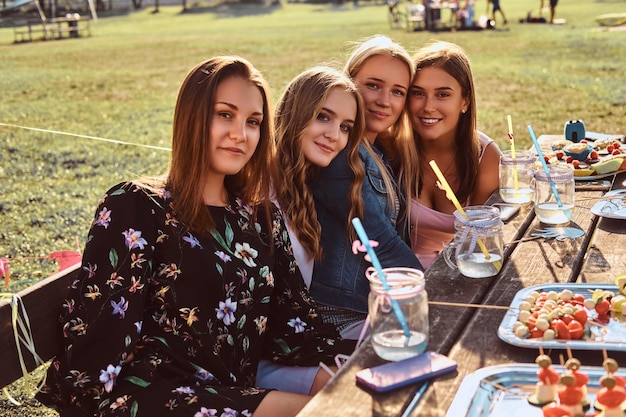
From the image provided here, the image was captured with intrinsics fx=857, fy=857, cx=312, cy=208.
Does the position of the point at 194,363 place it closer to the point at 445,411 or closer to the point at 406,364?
the point at 406,364

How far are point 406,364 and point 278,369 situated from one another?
904 millimetres

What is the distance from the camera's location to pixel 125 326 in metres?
2.19

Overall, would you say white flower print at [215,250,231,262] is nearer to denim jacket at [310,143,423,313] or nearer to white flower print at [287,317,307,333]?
white flower print at [287,317,307,333]

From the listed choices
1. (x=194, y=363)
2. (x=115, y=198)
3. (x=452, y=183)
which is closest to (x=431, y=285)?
(x=194, y=363)

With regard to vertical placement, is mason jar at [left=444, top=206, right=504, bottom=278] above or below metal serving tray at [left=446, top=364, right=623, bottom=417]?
above

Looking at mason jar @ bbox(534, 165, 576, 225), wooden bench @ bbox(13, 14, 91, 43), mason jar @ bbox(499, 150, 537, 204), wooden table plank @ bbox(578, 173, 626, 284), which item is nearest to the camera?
wooden table plank @ bbox(578, 173, 626, 284)

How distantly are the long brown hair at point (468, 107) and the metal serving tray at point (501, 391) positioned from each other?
206 centimetres

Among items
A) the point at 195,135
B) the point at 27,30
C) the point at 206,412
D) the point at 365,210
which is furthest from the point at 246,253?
the point at 27,30

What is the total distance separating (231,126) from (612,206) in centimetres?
141

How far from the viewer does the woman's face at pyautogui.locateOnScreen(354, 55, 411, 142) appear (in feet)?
11.4

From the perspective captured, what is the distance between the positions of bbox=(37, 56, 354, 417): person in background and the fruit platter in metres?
1.44

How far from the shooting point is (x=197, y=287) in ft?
7.77

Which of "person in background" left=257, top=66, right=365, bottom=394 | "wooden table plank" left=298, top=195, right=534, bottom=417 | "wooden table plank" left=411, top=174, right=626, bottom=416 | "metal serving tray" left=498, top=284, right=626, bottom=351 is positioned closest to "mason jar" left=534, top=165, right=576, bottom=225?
"wooden table plank" left=411, top=174, right=626, bottom=416

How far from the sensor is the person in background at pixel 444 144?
3.56 meters
